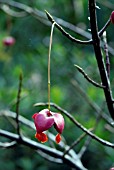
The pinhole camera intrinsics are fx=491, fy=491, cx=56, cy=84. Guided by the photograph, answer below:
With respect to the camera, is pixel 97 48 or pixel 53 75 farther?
pixel 53 75

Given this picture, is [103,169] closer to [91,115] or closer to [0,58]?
[91,115]

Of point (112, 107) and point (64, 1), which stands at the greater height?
point (112, 107)

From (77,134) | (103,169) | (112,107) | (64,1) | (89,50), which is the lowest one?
(103,169)

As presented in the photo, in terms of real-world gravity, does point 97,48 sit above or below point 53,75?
above

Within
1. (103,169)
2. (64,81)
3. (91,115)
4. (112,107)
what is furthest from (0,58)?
(112,107)

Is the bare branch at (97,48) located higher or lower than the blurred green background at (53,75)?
higher

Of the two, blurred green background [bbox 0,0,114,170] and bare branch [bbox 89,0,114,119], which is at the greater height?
bare branch [bbox 89,0,114,119]

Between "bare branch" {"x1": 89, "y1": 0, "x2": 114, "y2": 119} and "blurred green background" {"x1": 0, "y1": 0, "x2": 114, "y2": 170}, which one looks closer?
"bare branch" {"x1": 89, "y1": 0, "x2": 114, "y2": 119}

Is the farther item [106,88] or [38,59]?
[38,59]
